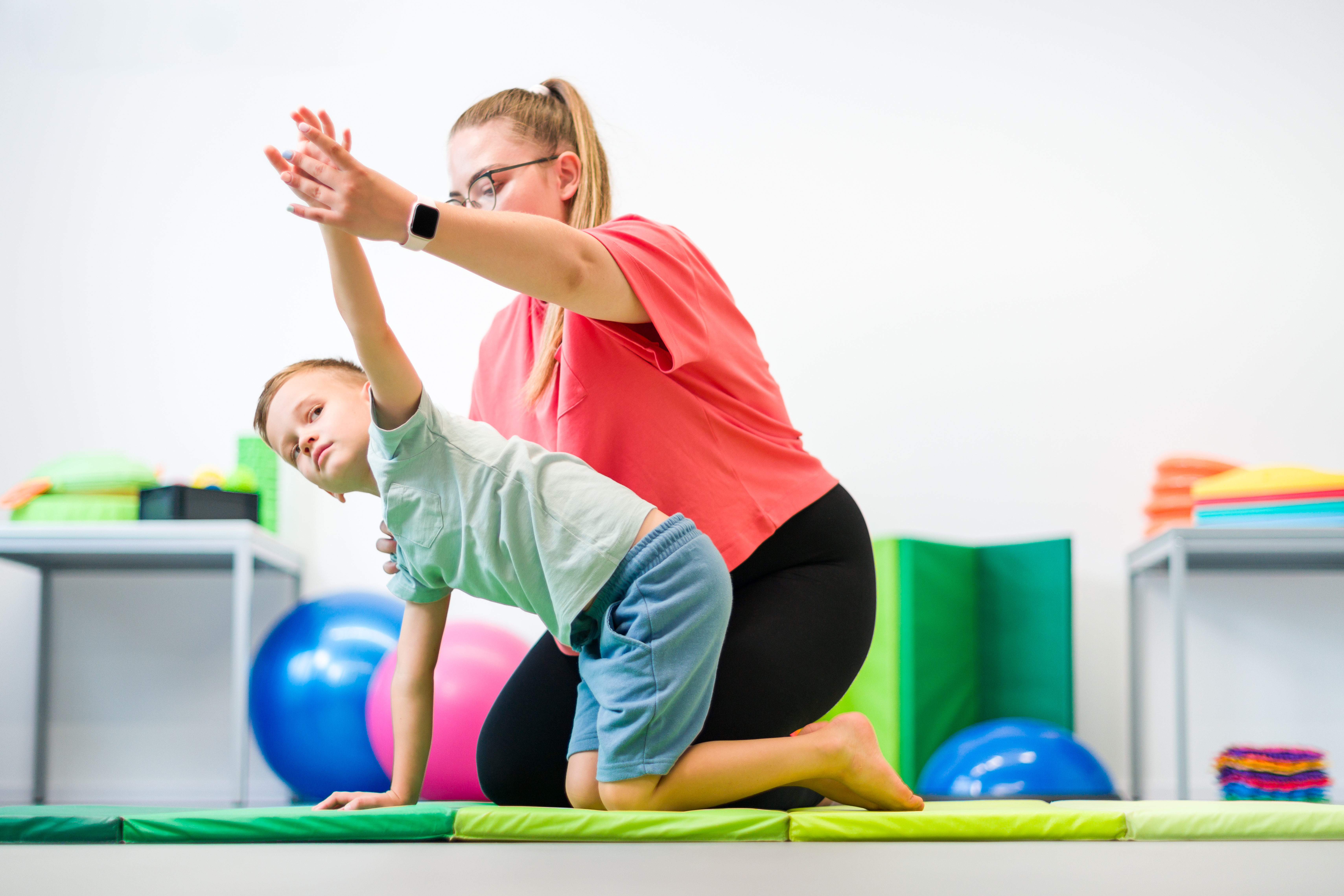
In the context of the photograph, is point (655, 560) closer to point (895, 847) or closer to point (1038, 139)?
point (895, 847)

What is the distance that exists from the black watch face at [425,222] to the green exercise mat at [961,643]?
5.22 feet

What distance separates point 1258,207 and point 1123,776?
4.97 ft

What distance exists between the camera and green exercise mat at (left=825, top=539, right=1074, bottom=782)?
2.33 meters

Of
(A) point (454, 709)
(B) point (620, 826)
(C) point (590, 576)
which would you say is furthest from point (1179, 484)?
(B) point (620, 826)

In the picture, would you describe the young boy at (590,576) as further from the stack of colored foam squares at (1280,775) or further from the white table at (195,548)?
the stack of colored foam squares at (1280,775)

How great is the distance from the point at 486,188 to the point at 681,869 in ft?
3.13

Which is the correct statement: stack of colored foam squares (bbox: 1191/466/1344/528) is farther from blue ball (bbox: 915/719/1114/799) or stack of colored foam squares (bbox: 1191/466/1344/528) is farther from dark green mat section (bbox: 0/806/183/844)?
dark green mat section (bbox: 0/806/183/844)

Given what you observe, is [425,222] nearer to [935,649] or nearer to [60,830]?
[60,830]

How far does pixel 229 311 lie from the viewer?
9.55ft

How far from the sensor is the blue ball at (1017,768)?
202cm

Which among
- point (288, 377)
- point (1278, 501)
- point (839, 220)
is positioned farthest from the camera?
point (839, 220)

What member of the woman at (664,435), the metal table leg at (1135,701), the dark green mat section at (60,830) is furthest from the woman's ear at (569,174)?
the metal table leg at (1135,701)

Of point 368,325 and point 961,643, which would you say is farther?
point 961,643

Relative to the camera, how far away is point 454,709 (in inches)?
83.7
